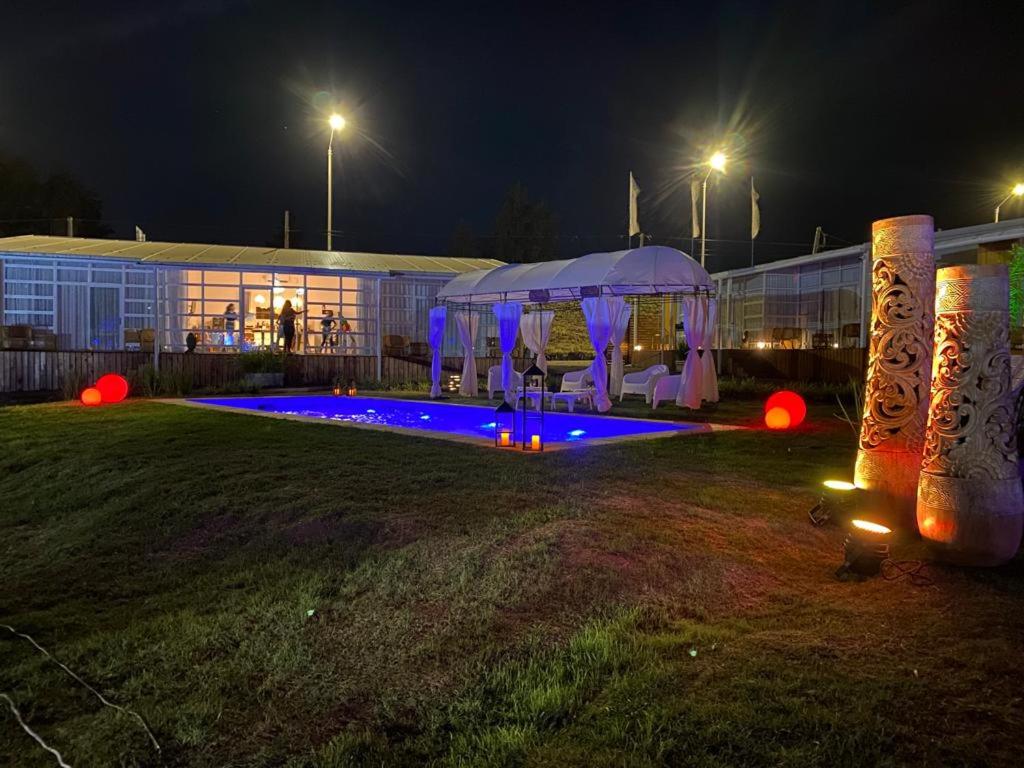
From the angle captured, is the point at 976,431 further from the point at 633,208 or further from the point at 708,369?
the point at 633,208

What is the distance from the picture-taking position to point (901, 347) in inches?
189

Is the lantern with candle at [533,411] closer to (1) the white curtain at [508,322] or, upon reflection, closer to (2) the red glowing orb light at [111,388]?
(1) the white curtain at [508,322]

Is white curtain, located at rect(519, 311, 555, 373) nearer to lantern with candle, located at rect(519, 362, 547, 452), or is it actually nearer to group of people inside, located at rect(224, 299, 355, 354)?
lantern with candle, located at rect(519, 362, 547, 452)

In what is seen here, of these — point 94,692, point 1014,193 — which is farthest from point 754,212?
point 94,692

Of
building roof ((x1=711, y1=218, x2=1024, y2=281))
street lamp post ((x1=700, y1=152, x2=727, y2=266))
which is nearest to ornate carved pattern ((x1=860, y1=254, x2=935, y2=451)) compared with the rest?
building roof ((x1=711, y1=218, x2=1024, y2=281))

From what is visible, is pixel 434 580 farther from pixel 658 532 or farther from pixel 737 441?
pixel 737 441

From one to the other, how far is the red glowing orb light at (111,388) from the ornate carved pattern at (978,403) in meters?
15.0

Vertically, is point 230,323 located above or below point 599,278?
below

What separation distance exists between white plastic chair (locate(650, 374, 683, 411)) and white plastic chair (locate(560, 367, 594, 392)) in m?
1.36

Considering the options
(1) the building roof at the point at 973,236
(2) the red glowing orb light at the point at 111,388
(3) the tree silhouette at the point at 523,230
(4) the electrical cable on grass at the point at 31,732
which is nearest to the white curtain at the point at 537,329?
(2) the red glowing orb light at the point at 111,388

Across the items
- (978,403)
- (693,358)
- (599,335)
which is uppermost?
(599,335)

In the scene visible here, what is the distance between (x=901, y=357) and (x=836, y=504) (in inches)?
41.5

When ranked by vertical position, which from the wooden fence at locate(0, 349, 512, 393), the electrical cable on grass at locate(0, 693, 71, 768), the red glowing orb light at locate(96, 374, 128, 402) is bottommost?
the electrical cable on grass at locate(0, 693, 71, 768)

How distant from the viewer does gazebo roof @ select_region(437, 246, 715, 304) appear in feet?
48.0
